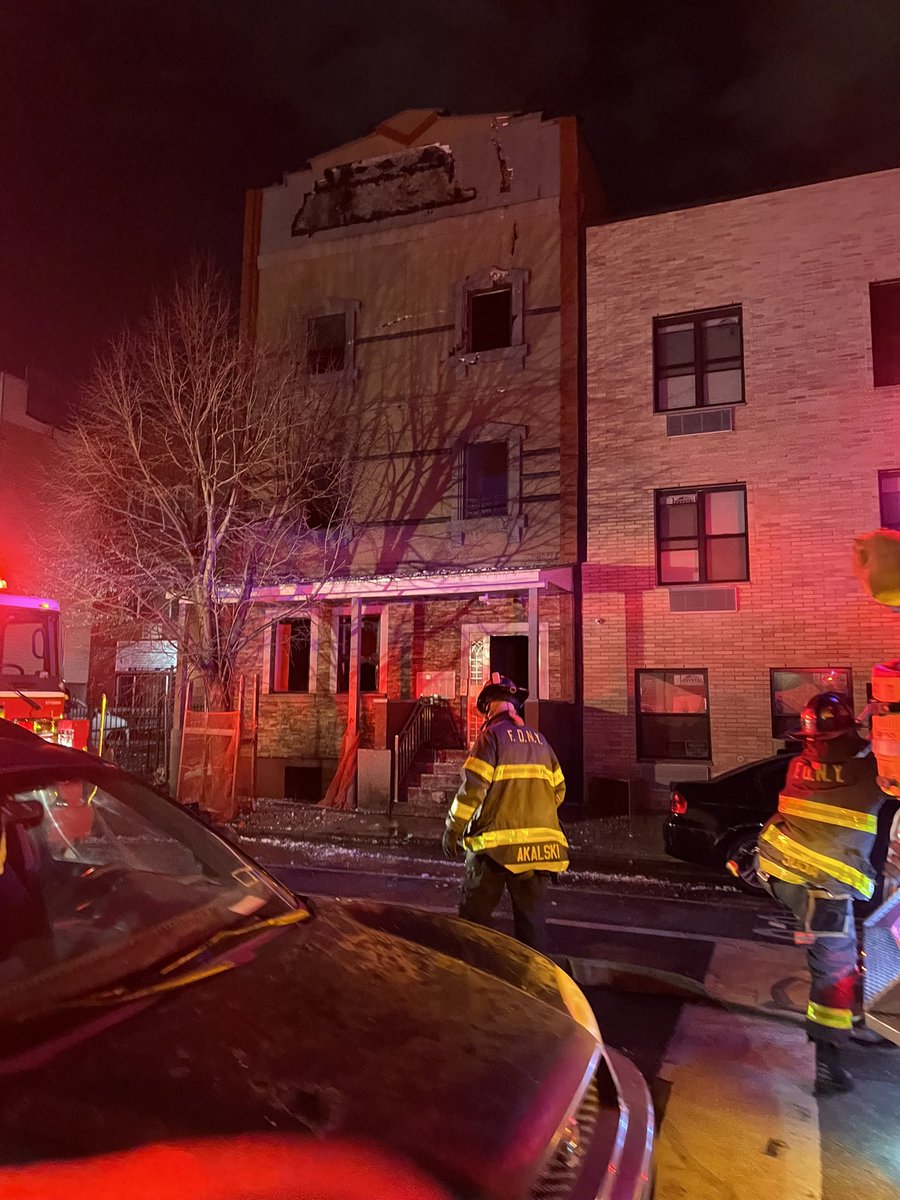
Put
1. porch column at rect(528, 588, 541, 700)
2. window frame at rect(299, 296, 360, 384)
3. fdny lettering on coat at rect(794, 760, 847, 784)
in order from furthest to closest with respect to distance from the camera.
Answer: window frame at rect(299, 296, 360, 384)
porch column at rect(528, 588, 541, 700)
fdny lettering on coat at rect(794, 760, 847, 784)

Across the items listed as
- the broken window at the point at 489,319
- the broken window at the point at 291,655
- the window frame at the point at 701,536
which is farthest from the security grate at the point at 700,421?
the broken window at the point at 291,655

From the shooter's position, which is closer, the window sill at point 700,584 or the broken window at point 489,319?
the window sill at point 700,584

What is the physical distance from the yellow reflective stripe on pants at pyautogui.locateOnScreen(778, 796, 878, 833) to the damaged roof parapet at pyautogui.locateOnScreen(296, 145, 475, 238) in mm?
13814

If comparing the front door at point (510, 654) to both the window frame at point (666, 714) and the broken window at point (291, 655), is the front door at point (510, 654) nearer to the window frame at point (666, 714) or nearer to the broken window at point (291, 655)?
the window frame at point (666, 714)

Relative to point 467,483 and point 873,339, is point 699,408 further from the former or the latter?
point 467,483

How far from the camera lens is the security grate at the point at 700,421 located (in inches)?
497

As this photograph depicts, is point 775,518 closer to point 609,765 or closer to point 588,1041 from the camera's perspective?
point 609,765

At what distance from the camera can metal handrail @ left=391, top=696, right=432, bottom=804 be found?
12.5 metres

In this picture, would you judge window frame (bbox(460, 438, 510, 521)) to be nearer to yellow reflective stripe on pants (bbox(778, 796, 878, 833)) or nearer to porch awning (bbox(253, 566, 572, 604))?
porch awning (bbox(253, 566, 572, 604))

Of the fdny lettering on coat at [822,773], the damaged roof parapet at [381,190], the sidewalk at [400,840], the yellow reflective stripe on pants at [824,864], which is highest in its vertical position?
the damaged roof parapet at [381,190]

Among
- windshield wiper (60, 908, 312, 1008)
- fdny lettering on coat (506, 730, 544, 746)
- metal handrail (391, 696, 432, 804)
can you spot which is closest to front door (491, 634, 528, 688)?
metal handrail (391, 696, 432, 804)

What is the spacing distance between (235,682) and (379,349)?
22.7ft

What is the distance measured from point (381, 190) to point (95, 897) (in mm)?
15685

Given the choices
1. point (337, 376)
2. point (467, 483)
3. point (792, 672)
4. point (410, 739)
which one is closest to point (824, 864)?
point (792, 672)
